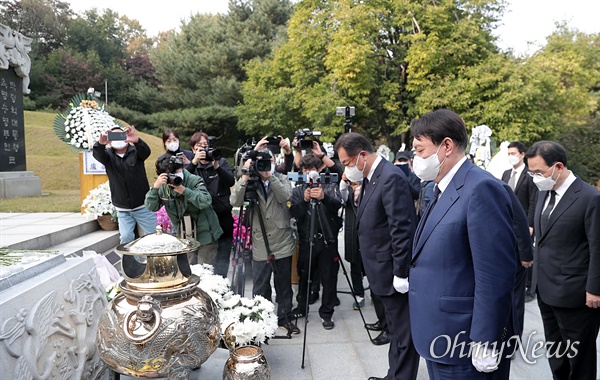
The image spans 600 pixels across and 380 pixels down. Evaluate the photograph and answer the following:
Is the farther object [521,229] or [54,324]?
[521,229]

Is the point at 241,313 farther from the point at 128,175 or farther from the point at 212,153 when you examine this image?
the point at 128,175

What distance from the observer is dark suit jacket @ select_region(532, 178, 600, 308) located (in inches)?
105

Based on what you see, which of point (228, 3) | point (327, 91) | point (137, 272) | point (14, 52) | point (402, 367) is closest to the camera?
point (137, 272)

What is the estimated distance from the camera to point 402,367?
9.49ft

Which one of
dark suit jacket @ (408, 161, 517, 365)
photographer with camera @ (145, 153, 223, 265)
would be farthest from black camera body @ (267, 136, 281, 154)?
dark suit jacket @ (408, 161, 517, 365)

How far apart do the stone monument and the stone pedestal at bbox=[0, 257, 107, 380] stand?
936 cm

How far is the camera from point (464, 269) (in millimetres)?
1900

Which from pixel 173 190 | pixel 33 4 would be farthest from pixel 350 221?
pixel 33 4

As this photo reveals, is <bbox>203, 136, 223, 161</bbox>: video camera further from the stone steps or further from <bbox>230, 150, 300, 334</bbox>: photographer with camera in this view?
the stone steps

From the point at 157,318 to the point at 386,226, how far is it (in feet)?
5.91

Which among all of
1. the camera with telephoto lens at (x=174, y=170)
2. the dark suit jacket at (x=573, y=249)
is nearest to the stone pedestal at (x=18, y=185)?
the camera with telephoto lens at (x=174, y=170)

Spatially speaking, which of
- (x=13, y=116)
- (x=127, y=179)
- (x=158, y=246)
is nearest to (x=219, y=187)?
(x=127, y=179)

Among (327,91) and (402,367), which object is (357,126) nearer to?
(327,91)

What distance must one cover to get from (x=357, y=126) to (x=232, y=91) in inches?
315
